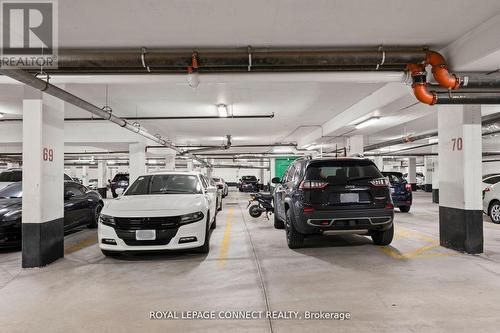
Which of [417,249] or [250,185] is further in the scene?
[250,185]

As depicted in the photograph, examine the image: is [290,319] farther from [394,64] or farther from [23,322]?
[394,64]

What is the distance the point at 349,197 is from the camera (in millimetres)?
5031

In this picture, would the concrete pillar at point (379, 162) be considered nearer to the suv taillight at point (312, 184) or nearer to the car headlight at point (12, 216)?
the suv taillight at point (312, 184)

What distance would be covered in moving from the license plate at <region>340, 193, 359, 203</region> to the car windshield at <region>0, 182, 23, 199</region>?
6.43 meters

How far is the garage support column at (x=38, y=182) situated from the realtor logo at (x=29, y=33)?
22.2 inches

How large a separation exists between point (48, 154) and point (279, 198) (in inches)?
182

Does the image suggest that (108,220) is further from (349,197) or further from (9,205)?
(349,197)

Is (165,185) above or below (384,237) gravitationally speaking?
above

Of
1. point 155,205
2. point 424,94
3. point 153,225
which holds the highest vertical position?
point 424,94

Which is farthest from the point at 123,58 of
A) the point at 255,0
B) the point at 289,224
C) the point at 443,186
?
the point at 443,186

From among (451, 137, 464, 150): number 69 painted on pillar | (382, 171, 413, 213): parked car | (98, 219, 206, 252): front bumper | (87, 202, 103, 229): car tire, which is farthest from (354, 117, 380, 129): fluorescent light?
(87, 202, 103, 229): car tire

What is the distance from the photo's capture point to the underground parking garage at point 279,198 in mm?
3182

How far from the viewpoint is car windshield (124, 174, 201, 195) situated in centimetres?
611

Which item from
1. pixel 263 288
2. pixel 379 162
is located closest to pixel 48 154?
pixel 263 288
